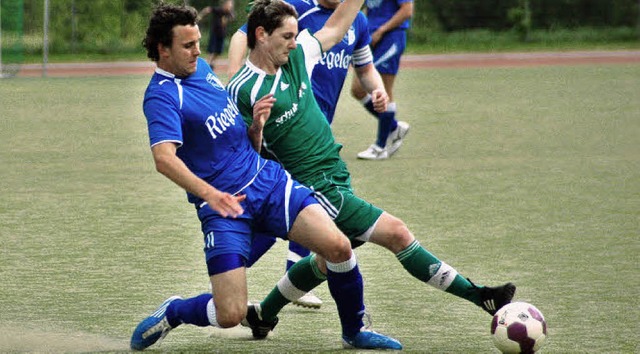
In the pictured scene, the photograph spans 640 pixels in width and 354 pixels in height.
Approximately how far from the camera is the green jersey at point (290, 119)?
5.71 m

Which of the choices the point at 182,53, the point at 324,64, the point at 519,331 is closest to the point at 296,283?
the point at 519,331

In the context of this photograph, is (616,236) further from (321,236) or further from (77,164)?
(77,164)

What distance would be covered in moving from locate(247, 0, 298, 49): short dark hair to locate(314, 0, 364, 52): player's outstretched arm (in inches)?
19.3

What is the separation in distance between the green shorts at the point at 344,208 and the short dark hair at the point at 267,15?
2.35 feet

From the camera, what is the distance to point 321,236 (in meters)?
5.26

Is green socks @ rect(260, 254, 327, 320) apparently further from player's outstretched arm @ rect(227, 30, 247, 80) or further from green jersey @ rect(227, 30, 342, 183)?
player's outstretched arm @ rect(227, 30, 247, 80)

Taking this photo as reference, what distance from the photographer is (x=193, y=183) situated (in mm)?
4965

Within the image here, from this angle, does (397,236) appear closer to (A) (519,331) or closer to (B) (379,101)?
(A) (519,331)

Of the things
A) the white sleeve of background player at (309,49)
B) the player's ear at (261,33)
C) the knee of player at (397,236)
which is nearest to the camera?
the knee of player at (397,236)

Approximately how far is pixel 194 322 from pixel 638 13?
27.5m

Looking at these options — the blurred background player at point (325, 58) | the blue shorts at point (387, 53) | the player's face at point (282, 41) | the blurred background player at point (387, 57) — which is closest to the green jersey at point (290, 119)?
the player's face at point (282, 41)

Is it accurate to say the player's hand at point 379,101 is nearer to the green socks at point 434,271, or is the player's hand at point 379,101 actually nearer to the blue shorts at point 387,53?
the green socks at point 434,271

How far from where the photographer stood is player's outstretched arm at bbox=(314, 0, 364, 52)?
620 cm

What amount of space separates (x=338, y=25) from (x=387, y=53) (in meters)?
6.36
